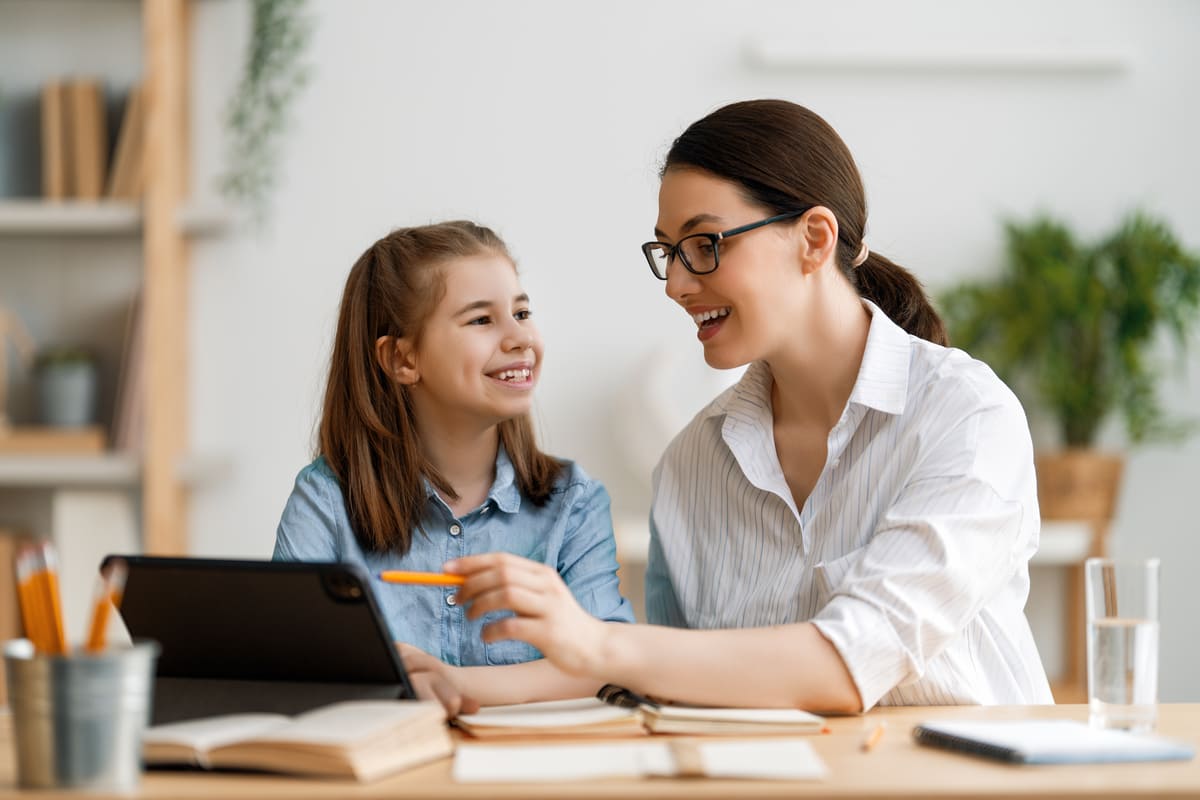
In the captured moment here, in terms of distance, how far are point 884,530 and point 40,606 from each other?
80 cm

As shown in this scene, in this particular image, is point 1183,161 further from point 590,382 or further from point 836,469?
point 836,469

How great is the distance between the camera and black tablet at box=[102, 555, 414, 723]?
42.3 inches

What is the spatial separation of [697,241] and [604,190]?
1.95 metres

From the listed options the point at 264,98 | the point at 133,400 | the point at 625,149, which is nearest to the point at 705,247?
the point at 625,149

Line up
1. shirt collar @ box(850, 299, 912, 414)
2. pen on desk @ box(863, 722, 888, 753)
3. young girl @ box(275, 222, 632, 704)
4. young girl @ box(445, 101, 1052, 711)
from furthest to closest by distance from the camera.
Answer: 1. young girl @ box(275, 222, 632, 704)
2. shirt collar @ box(850, 299, 912, 414)
3. young girl @ box(445, 101, 1052, 711)
4. pen on desk @ box(863, 722, 888, 753)

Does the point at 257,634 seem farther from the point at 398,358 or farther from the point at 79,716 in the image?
the point at 398,358

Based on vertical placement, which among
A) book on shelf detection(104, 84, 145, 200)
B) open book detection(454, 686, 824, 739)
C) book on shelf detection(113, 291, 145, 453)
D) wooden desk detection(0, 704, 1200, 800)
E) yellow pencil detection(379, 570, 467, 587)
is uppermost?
book on shelf detection(104, 84, 145, 200)

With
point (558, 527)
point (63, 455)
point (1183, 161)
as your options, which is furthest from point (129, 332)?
point (1183, 161)

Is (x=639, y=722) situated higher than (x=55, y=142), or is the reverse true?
(x=55, y=142)

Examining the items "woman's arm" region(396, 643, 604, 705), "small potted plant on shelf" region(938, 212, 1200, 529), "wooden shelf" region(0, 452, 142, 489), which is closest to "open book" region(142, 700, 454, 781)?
"woman's arm" region(396, 643, 604, 705)

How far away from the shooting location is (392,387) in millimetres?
1800

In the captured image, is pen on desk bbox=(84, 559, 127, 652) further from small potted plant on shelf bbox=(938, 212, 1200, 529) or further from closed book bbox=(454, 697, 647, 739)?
small potted plant on shelf bbox=(938, 212, 1200, 529)

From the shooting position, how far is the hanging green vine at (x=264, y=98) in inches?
134

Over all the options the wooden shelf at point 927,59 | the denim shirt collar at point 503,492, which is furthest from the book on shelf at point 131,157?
the denim shirt collar at point 503,492
